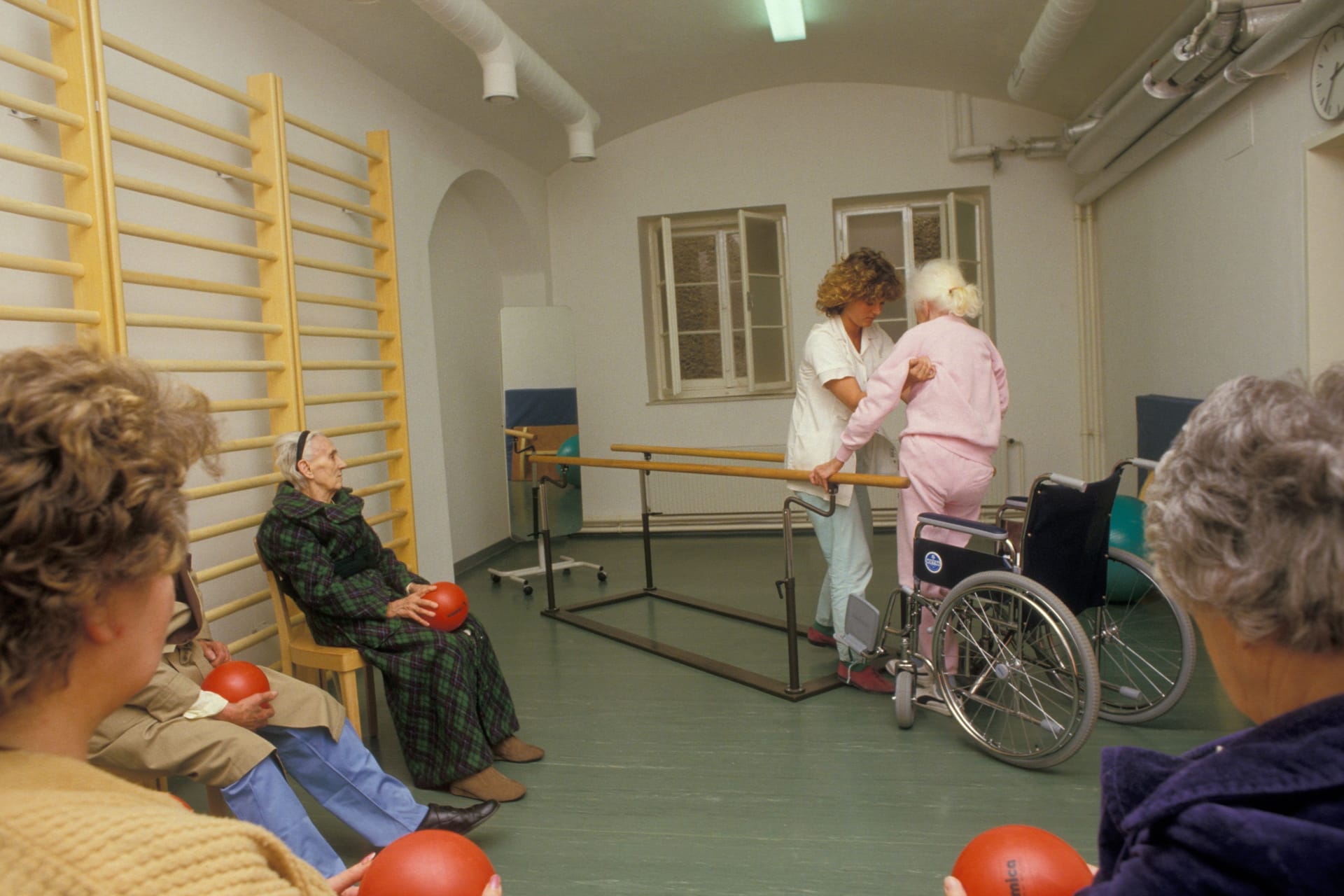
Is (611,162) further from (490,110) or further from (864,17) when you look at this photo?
(864,17)

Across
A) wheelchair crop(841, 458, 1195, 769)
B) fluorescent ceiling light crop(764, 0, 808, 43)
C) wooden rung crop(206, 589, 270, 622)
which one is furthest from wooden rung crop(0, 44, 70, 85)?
fluorescent ceiling light crop(764, 0, 808, 43)

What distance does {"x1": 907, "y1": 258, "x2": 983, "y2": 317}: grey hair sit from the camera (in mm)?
3143

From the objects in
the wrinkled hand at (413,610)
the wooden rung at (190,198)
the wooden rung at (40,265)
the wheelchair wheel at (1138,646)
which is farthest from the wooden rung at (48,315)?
the wheelchair wheel at (1138,646)

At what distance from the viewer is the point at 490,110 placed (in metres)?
5.29

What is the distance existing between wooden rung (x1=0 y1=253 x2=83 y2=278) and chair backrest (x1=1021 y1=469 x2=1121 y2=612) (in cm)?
245

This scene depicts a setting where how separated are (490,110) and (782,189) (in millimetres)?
2167

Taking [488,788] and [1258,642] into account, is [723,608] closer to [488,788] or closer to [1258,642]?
[488,788]

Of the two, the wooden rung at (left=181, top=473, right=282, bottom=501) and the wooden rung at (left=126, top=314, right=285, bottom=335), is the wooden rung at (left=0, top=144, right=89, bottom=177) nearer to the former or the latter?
the wooden rung at (left=126, top=314, right=285, bottom=335)

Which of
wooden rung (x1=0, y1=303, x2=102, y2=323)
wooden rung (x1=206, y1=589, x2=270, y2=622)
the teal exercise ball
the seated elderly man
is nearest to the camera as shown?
the seated elderly man

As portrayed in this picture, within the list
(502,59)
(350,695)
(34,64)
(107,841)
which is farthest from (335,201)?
(107,841)

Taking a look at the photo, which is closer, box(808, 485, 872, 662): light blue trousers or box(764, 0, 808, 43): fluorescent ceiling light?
box(808, 485, 872, 662): light blue trousers

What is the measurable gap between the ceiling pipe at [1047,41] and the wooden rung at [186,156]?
314 cm

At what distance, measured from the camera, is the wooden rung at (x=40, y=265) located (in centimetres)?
218

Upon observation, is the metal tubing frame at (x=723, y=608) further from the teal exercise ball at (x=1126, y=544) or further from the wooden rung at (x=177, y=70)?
the wooden rung at (x=177, y=70)
